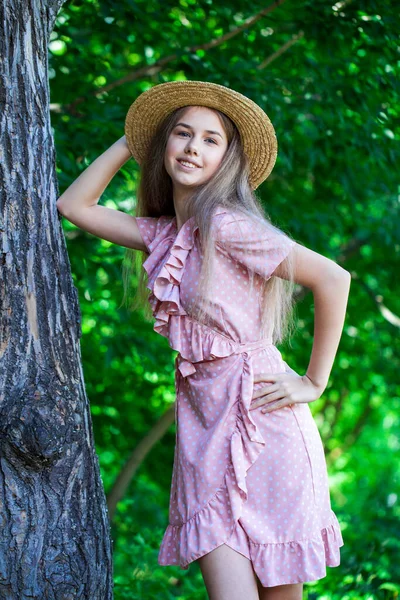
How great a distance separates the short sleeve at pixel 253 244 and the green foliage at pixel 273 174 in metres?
1.15

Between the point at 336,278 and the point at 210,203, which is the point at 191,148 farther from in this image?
the point at 336,278

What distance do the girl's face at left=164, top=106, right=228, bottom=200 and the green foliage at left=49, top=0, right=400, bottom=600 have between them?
88 centimetres

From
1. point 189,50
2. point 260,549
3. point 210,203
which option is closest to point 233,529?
point 260,549

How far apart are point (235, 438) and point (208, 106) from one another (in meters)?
1.08

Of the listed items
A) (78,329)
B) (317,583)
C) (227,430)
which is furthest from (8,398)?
(317,583)

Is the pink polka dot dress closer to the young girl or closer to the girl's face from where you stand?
the young girl

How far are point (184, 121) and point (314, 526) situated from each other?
1.35 meters

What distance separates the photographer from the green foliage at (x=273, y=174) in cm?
348

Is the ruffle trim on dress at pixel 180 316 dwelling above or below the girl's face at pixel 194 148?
below

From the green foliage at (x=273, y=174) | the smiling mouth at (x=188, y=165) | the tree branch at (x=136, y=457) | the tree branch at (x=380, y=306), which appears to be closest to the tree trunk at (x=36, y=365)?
the smiling mouth at (x=188, y=165)

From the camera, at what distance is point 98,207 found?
253 centimetres

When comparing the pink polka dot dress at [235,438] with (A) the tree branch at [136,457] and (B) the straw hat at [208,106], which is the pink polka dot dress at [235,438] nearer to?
(B) the straw hat at [208,106]

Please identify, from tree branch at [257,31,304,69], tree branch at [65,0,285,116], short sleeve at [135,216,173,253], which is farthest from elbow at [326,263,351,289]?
tree branch at [257,31,304,69]

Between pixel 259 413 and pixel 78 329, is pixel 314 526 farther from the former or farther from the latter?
pixel 78 329
